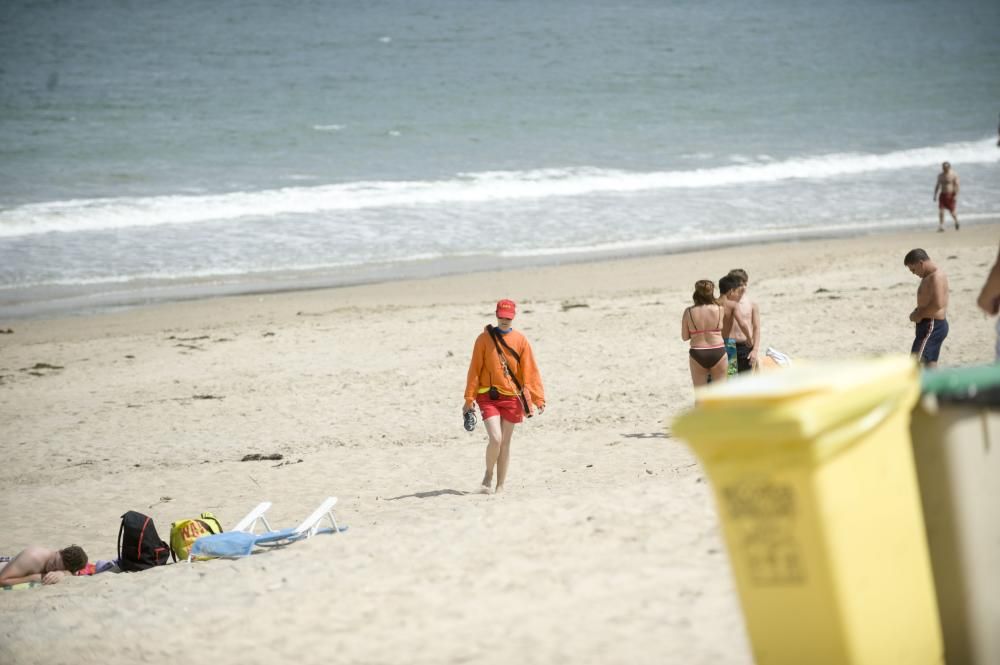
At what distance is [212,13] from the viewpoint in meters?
50.5

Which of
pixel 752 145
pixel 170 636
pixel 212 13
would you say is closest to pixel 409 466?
pixel 170 636

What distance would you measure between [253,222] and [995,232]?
14455 mm

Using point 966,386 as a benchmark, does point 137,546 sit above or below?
below

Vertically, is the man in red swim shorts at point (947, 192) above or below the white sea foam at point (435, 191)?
below

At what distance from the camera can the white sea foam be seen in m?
23.9

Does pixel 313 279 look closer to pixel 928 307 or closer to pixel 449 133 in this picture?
pixel 928 307

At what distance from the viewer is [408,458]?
9641 mm

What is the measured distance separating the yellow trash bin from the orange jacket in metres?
4.94

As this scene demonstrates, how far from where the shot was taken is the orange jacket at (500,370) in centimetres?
812

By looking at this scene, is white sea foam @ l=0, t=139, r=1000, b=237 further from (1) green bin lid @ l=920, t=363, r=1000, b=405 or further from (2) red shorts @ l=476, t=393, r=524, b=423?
(1) green bin lid @ l=920, t=363, r=1000, b=405

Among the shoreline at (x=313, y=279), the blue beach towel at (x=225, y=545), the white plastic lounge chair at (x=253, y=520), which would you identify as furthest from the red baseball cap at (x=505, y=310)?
the shoreline at (x=313, y=279)

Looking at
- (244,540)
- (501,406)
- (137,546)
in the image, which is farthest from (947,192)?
(137,546)

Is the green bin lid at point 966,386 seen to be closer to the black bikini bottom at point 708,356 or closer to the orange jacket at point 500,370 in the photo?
the orange jacket at point 500,370

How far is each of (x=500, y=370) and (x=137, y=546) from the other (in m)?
2.83
